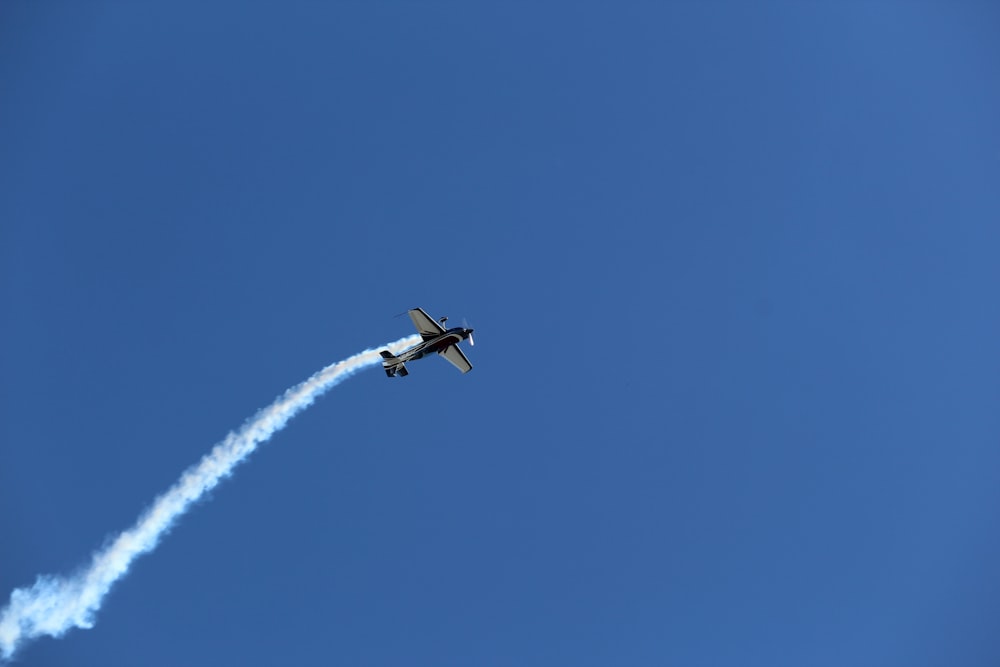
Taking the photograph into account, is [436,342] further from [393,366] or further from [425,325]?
[393,366]

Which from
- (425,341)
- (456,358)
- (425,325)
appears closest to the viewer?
(425,325)

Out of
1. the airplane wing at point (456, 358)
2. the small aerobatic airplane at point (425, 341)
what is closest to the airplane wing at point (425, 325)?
the small aerobatic airplane at point (425, 341)

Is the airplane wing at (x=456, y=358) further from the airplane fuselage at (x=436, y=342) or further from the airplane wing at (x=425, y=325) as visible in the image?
the airplane wing at (x=425, y=325)

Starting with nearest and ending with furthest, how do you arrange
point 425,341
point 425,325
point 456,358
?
point 425,325, point 425,341, point 456,358

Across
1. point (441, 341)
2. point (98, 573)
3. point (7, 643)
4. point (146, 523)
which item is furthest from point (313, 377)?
point (7, 643)

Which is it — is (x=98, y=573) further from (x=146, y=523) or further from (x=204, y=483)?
(x=204, y=483)

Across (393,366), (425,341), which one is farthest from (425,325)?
(393,366)

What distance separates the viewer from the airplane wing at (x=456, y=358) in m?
65.4

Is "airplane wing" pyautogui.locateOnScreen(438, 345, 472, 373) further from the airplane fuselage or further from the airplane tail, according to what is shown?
the airplane tail

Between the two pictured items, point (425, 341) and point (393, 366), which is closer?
point (393, 366)

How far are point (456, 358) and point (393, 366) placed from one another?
599cm

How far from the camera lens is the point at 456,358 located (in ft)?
217

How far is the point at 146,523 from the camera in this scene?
205ft

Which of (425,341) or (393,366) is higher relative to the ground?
(425,341)
